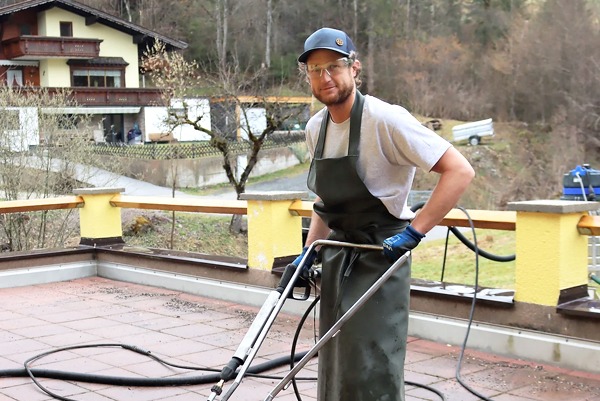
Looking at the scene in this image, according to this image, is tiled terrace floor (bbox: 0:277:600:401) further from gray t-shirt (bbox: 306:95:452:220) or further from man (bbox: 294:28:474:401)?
gray t-shirt (bbox: 306:95:452:220)

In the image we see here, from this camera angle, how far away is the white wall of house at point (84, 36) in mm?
44375

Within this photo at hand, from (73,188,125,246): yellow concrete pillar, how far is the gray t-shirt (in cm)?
612

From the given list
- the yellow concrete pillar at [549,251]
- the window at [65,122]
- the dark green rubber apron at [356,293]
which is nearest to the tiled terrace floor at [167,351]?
the yellow concrete pillar at [549,251]

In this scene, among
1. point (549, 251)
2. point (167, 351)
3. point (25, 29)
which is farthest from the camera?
point (25, 29)

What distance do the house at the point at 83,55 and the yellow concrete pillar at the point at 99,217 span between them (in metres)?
32.8

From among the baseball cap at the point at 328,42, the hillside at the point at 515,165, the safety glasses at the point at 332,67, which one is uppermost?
the baseball cap at the point at 328,42

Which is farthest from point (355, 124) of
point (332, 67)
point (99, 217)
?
point (99, 217)

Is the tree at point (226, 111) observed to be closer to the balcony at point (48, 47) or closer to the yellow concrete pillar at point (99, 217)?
the yellow concrete pillar at point (99, 217)

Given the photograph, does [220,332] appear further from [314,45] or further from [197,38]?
[197,38]

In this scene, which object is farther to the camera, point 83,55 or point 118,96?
point 83,55

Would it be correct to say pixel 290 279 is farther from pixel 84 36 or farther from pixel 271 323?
pixel 84 36

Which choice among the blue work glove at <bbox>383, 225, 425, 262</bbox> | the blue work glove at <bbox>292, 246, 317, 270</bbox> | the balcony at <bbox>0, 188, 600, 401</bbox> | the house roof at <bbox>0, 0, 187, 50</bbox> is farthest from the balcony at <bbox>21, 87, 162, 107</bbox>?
the blue work glove at <bbox>383, 225, 425, 262</bbox>

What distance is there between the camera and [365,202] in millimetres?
3631

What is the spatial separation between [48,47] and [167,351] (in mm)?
39891
